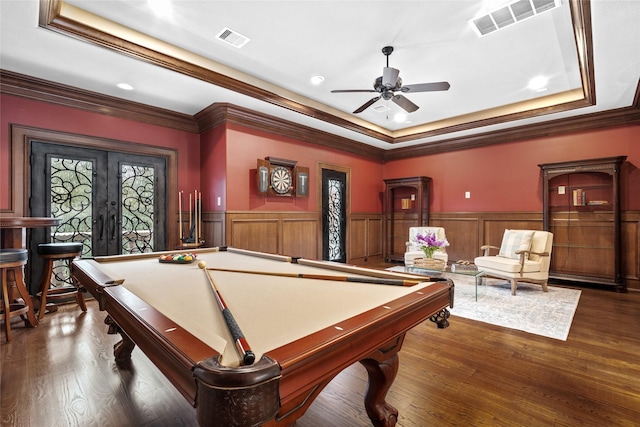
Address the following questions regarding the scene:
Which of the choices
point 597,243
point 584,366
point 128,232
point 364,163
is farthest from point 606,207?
point 128,232

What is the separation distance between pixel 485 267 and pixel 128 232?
4977mm

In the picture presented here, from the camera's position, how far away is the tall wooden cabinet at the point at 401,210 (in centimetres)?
633

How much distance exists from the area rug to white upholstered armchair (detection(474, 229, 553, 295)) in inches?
7.5

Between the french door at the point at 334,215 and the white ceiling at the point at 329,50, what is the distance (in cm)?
183

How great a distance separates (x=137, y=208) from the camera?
4.28 metres

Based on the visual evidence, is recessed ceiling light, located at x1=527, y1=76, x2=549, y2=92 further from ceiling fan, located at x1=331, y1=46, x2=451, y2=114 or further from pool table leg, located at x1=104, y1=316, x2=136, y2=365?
pool table leg, located at x1=104, y1=316, x2=136, y2=365

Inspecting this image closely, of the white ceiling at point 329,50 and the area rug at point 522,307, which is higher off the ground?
the white ceiling at point 329,50

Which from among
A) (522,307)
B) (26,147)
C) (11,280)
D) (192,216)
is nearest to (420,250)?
(522,307)

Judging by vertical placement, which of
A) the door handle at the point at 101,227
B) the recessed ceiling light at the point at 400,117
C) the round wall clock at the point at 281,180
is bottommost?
the door handle at the point at 101,227

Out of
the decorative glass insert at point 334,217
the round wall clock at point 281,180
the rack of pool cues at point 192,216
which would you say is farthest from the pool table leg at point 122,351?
the decorative glass insert at point 334,217

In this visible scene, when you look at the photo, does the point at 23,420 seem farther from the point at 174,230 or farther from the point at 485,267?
the point at 485,267

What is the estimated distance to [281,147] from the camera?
5.03 m

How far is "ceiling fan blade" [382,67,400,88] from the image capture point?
3.08 m

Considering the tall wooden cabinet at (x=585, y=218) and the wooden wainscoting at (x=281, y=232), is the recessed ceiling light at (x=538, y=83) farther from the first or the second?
the wooden wainscoting at (x=281, y=232)
